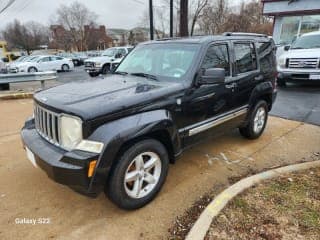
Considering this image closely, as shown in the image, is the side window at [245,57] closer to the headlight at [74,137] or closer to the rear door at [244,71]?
the rear door at [244,71]

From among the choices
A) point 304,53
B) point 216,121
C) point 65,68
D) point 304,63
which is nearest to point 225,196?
point 216,121

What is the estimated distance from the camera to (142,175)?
112 inches

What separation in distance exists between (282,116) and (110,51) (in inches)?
581

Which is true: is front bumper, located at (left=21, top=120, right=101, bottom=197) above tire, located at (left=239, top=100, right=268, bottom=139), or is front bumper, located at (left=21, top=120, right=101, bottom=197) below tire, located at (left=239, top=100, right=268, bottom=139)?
above

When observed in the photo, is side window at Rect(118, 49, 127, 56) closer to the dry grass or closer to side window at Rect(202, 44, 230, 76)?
side window at Rect(202, 44, 230, 76)

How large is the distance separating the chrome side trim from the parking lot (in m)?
0.62

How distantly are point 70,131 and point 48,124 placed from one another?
0.43 m

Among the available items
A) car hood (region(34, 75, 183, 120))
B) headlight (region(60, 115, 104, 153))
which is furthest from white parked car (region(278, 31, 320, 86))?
headlight (region(60, 115, 104, 153))

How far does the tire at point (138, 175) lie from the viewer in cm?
259

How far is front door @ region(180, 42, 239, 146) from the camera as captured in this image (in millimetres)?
3287

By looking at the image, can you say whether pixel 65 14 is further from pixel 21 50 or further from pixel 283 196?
pixel 283 196

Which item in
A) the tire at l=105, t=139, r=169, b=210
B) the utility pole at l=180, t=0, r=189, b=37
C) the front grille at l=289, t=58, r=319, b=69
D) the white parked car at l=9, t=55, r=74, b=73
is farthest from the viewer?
the white parked car at l=9, t=55, r=74, b=73

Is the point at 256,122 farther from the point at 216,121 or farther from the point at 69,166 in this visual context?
the point at 69,166

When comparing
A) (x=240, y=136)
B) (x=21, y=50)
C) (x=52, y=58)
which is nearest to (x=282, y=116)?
(x=240, y=136)
